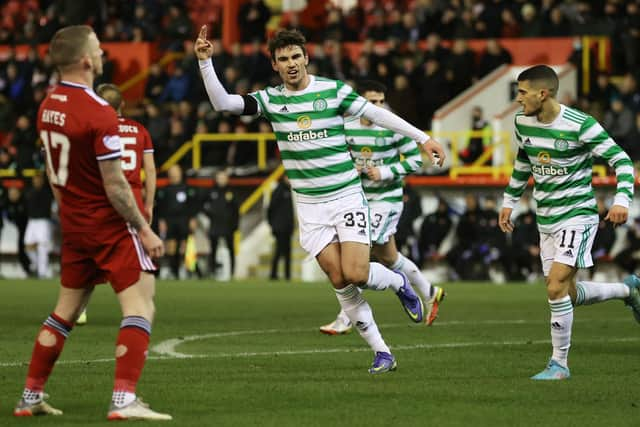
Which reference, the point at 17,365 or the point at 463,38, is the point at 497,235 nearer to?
the point at 463,38

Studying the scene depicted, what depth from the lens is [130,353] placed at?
766cm

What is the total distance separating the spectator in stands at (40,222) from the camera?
28.2 meters

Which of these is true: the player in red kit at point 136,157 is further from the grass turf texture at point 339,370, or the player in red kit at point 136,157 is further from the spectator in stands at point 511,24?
the spectator in stands at point 511,24

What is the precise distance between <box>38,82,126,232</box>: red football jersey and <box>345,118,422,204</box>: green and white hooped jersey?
614 cm

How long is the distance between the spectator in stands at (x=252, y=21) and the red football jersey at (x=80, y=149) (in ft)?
82.7

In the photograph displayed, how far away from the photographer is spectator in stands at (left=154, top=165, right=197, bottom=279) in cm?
2736

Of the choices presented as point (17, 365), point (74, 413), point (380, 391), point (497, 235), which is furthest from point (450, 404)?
point (497, 235)

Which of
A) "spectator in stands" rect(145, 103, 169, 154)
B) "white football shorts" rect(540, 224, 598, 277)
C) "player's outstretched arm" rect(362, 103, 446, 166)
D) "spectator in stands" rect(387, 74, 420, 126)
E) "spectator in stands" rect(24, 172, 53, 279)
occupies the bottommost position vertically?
"spectator in stands" rect(24, 172, 53, 279)

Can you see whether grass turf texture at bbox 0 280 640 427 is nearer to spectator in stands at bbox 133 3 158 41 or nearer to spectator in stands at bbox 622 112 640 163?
spectator in stands at bbox 622 112 640 163

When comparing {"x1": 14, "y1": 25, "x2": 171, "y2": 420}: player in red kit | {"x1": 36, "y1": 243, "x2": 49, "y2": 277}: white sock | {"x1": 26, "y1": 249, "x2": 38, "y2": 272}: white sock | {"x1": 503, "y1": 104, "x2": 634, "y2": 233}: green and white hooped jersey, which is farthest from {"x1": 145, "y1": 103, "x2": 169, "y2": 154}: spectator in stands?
{"x1": 14, "y1": 25, "x2": 171, "y2": 420}: player in red kit

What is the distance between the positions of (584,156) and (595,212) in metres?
0.41

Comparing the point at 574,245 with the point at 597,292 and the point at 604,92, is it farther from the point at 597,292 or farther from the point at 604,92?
the point at 604,92

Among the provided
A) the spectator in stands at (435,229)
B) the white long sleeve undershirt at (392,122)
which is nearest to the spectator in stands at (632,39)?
the spectator in stands at (435,229)

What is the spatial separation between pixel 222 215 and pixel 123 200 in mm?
19732
